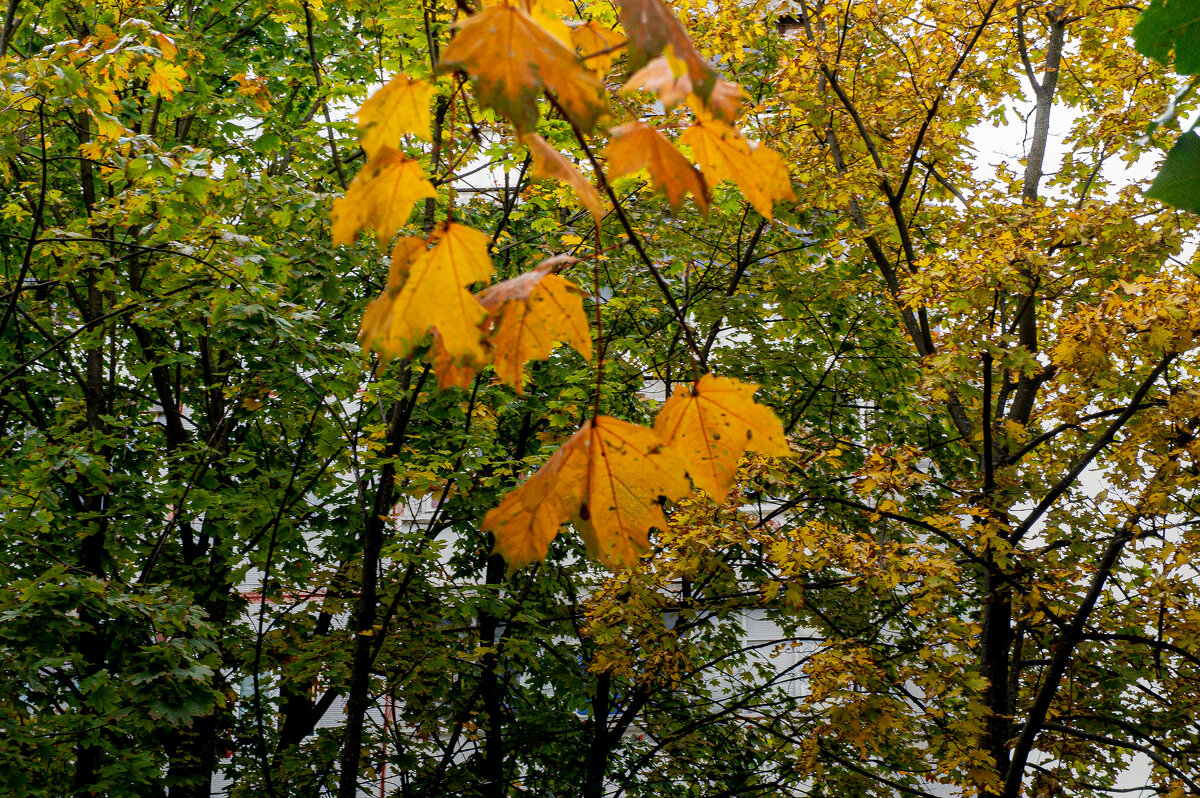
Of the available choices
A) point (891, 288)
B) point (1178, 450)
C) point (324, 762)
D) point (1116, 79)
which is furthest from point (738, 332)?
point (324, 762)

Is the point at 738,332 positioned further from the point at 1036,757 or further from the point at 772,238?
the point at 1036,757

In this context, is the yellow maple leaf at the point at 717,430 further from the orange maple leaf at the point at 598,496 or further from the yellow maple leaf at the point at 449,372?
the yellow maple leaf at the point at 449,372

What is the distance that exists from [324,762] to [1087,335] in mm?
6214

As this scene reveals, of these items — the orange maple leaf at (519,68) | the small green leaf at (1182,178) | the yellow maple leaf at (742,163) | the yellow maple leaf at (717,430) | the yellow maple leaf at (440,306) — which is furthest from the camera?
the yellow maple leaf at (717,430)

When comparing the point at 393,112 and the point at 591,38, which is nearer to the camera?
the point at 393,112

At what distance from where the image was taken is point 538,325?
54.9 inches

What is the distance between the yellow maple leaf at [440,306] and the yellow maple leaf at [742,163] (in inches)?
14.0

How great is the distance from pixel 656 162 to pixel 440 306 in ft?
1.08

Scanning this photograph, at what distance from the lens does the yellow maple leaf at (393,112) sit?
121cm

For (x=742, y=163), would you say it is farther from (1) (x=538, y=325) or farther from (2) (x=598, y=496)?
(2) (x=598, y=496)

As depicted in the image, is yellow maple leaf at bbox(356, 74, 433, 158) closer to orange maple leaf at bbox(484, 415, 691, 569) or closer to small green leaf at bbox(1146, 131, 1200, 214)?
orange maple leaf at bbox(484, 415, 691, 569)

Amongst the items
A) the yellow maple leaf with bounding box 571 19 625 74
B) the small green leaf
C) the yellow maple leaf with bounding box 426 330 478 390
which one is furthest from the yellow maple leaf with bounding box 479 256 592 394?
the small green leaf

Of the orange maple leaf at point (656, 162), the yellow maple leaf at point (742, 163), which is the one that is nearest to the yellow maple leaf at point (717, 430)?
the yellow maple leaf at point (742, 163)

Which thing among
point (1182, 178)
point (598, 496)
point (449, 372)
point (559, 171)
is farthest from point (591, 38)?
point (1182, 178)
